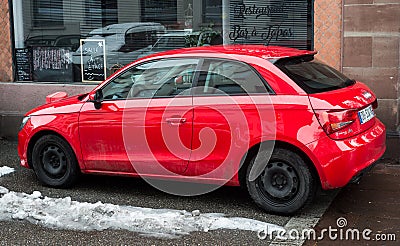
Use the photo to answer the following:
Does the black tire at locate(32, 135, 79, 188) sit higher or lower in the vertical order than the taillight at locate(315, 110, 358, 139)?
lower

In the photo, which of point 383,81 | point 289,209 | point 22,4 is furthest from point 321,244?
point 22,4

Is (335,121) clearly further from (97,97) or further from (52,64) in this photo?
(52,64)

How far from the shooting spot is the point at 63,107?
717cm

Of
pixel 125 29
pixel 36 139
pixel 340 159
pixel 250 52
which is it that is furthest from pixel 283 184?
pixel 125 29

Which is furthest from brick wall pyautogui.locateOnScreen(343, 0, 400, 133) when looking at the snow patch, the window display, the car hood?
the car hood

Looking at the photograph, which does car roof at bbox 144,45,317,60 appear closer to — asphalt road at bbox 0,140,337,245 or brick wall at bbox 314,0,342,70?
asphalt road at bbox 0,140,337,245

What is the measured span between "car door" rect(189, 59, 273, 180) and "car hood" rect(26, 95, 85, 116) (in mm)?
1533

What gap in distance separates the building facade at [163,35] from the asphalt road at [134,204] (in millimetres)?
2399

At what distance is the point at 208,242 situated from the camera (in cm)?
548

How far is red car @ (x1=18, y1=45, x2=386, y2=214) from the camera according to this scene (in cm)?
589

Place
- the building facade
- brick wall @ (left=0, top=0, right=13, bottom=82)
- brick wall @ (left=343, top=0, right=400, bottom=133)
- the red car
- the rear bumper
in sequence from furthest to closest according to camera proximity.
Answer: brick wall @ (left=0, top=0, right=13, bottom=82)
the building facade
brick wall @ (left=343, top=0, right=400, bottom=133)
the red car
the rear bumper

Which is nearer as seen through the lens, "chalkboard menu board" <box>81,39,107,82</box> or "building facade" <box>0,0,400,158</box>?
"building facade" <box>0,0,400,158</box>

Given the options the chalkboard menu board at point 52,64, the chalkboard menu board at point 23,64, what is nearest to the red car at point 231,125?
the chalkboard menu board at point 52,64

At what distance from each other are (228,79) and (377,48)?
312 cm
